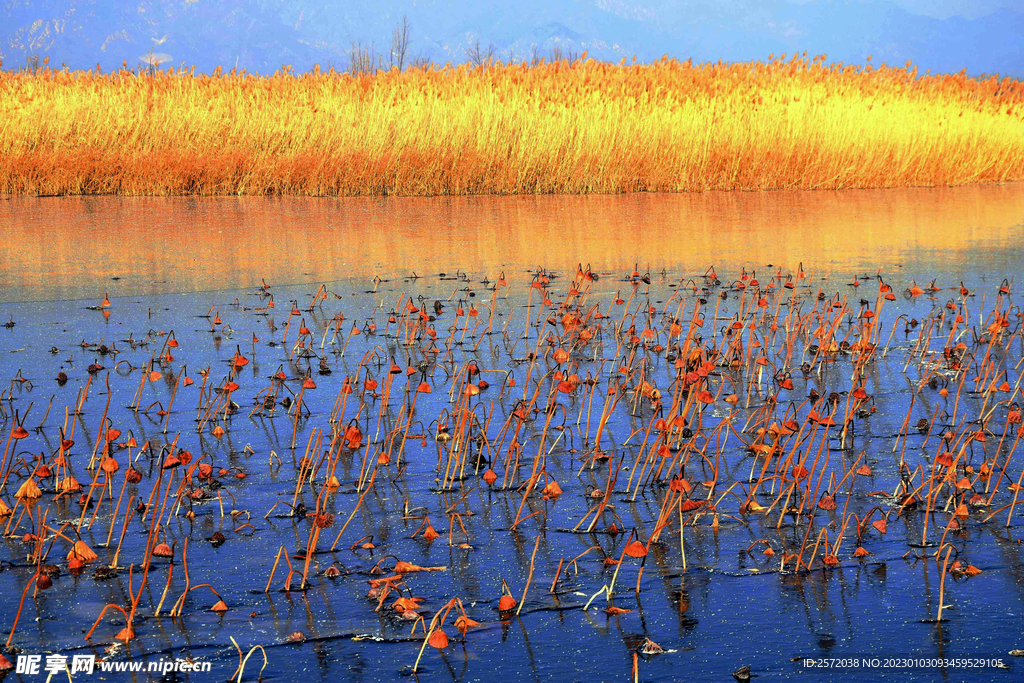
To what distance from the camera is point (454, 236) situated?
10.4m

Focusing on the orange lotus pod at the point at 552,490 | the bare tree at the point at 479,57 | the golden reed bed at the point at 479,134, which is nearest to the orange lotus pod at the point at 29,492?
the orange lotus pod at the point at 552,490

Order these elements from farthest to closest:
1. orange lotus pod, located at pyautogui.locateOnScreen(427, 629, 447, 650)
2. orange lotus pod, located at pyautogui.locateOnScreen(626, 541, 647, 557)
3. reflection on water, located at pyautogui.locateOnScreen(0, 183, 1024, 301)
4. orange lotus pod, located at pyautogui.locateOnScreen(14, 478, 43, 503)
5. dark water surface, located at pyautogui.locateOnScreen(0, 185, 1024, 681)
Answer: reflection on water, located at pyautogui.locateOnScreen(0, 183, 1024, 301)
orange lotus pod, located at pyautogui.locateOnScreen(14, 478, 43, 503)
orange lotus pod, located at pyautogui.locateOnScreen(626, 541, 647, 557)
dark water surface, located at pyautogui.locateOnScreen(0, 185, 1024, 681)
orange lotus pod, located at pyautogui.locateOnScreen(427, 629, 447, 650)

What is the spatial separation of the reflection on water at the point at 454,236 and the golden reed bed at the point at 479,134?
85 centimetres

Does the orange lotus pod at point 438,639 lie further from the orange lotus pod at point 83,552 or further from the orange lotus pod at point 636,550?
the orange lotus pod at point 83,552

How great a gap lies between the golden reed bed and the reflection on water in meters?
0.85

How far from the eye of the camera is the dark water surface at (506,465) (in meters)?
2.42

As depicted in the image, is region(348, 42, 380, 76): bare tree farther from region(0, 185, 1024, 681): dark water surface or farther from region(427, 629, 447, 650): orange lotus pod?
region(427, 629, 447, 650): orange lotus pod

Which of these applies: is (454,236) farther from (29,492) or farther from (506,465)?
(29,492)

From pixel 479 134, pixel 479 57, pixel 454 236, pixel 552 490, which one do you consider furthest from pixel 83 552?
pixel 479 57

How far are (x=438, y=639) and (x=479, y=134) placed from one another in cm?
1349

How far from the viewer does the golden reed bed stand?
1486 cm

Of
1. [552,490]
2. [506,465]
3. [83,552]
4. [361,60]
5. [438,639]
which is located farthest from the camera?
[361,60]

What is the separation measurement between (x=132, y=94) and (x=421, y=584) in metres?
16.0

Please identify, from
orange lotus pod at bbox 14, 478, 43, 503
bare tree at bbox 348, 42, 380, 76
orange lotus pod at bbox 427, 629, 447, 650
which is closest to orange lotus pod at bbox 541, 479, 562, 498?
orange lotus pod at bbox 427, 629, 447, 650
